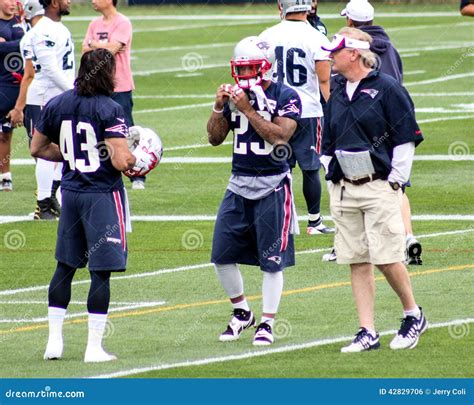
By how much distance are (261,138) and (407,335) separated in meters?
1.72

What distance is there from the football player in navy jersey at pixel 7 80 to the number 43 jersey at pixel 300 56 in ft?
15.4

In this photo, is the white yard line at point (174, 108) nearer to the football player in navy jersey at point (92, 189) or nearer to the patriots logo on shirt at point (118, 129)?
the football player in navy jersey at point (92, 189)

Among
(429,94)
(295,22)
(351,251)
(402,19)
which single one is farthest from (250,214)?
(402,19)

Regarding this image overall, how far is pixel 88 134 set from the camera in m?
10.3

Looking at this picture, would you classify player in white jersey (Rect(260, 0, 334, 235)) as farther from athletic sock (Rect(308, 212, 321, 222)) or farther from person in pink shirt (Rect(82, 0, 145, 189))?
person in pink shirt (Rect(82, 0, 145, 189))

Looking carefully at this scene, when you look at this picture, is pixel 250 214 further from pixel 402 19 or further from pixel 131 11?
pixel 131 11

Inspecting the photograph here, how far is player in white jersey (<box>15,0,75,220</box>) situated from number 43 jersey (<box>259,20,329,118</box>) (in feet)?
8.06

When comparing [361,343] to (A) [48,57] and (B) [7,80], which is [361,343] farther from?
(B) [7,80]

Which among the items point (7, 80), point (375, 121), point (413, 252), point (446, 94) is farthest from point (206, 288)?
point (446, 94)

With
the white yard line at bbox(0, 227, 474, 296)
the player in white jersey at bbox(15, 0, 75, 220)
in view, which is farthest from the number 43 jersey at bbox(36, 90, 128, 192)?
the player in white jersey at bbox(15, 0, 75, 220)

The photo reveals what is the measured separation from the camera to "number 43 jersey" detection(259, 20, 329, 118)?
15125mm

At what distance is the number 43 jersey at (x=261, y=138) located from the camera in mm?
10750

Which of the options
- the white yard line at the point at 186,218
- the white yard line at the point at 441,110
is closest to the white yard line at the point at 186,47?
the white yard line at the point at 441,110

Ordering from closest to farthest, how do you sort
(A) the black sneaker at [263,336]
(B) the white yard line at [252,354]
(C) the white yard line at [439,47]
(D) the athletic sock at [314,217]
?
(B) the white yard line at [252,354], (A) the black sneaker at [263,336], (D) the athletic sock at [314,217], (C) the white yard line at [439,47]
